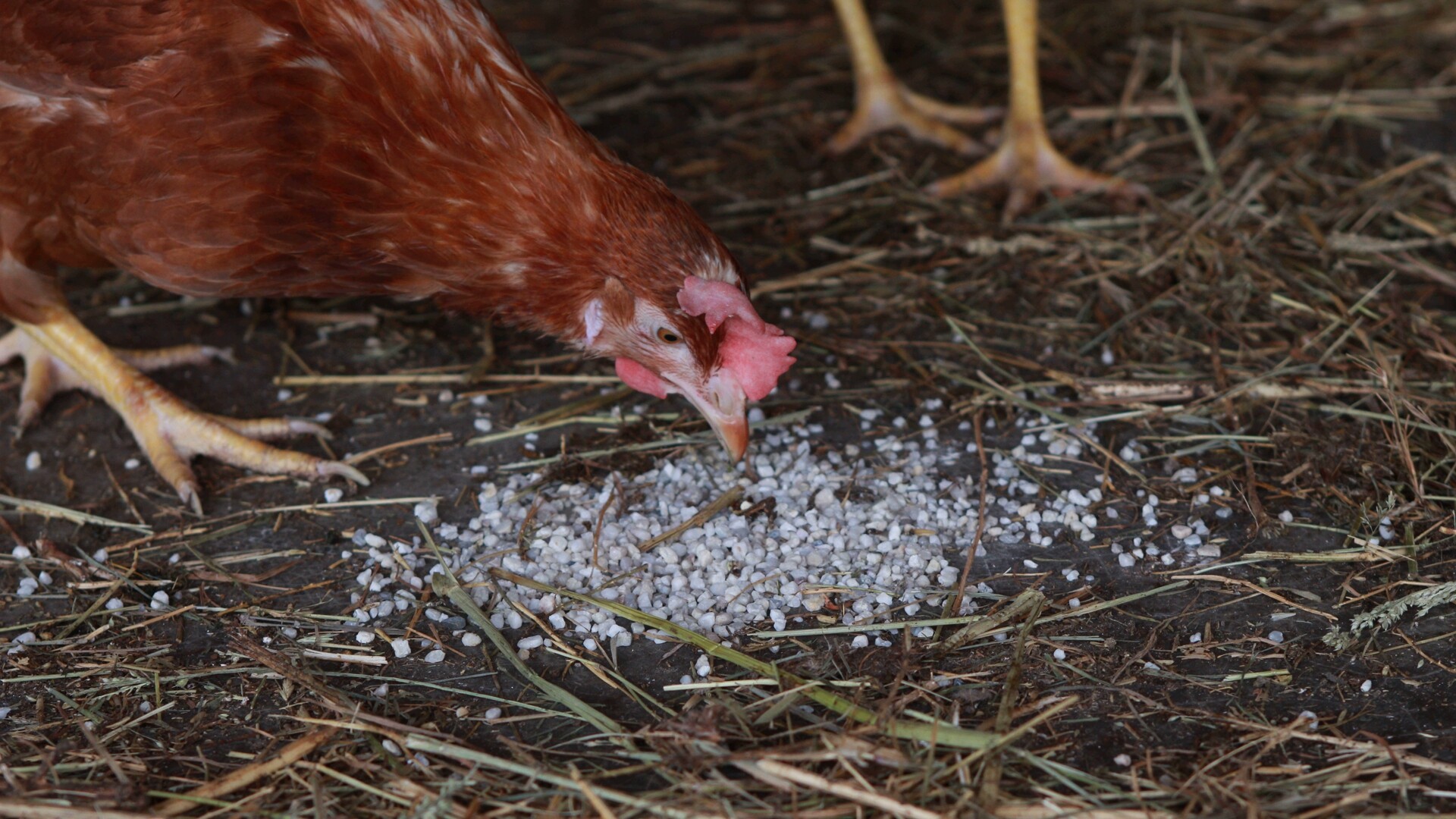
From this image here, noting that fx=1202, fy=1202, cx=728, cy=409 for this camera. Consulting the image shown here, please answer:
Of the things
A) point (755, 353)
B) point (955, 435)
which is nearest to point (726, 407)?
point (755, 353)

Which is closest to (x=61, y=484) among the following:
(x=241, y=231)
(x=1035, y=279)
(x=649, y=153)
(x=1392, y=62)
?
(x=241, y=231)

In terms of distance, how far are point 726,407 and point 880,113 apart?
1.81 metres

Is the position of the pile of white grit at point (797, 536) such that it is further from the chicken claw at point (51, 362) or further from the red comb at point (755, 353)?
the chicken claw at point (51, 362)

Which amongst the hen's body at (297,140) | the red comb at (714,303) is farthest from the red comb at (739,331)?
the hen's body at (297,140)

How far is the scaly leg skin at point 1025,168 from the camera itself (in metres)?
3.49

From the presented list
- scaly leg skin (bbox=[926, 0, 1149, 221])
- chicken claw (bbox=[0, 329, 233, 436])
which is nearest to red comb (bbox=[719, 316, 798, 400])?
scaly leg skin (bbox=[926, 0, 1149, 221])

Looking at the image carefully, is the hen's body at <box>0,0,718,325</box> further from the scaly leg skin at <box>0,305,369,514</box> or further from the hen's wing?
the scaly leg skin at <box>0,305,369,514</box>

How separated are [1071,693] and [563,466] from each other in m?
1.22

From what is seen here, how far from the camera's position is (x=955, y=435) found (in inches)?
111

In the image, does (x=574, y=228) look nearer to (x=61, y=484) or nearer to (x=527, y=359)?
(x=527, y=359)

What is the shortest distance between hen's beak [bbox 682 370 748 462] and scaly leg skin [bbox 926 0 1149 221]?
56.8 inches

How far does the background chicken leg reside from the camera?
11.4 feet

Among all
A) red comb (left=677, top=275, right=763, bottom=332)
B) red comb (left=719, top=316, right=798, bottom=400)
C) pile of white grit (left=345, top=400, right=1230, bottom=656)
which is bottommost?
pile of white grit (left=345, top=400, right=1230, bottom=656)

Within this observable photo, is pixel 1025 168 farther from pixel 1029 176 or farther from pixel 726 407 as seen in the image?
pixel 726 407
